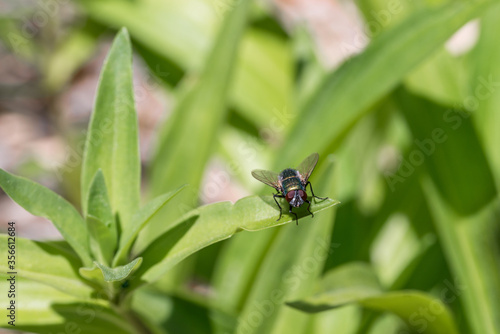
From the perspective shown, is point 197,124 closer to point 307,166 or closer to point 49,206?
point 307,166

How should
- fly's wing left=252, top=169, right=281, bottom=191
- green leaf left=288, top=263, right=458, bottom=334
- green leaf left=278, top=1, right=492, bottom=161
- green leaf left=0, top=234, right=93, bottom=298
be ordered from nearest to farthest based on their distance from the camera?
green leaf left=0, top=234, right=93, bottom=298 < fly's wing left=252, top=169, right=281, bottom=191 < green leaf left=288, top=263, right=458, bottom=334 < green leaf left=278, top=1, right=492, bottom=161

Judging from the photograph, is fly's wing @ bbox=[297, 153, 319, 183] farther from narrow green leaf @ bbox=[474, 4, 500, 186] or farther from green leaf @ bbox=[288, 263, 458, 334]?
narrow green leaf @ bbox=[474, 4, 500, 186]

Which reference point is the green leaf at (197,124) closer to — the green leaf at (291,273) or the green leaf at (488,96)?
the green leaf at (291,273)

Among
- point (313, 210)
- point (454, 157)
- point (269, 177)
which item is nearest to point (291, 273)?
point (269, 177)

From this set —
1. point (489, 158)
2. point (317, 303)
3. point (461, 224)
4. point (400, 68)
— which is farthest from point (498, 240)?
point (317, 303)

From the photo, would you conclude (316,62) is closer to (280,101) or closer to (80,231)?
(280,101)

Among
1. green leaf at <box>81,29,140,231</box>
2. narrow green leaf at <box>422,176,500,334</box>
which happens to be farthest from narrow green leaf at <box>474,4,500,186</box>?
green leaf at <box>81,29,140,231</box>

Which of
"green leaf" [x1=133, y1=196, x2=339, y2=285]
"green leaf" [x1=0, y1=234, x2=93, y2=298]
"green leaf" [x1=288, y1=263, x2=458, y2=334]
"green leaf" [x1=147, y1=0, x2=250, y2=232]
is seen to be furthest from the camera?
"green leaf" [x1=147, y1=0, x2=250, y2=232]
